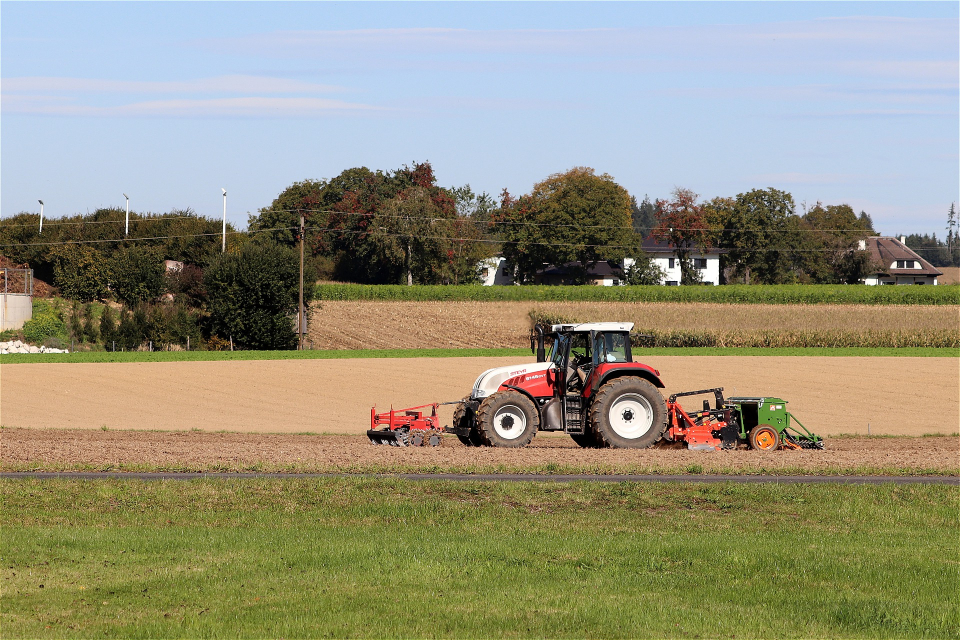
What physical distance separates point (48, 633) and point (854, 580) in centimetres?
744

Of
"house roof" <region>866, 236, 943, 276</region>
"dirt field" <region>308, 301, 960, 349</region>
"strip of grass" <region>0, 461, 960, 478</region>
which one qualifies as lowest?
"strip of grass" <region>0, 461, 960, 478</region>

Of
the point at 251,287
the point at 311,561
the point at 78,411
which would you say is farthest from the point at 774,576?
the point at 251,287

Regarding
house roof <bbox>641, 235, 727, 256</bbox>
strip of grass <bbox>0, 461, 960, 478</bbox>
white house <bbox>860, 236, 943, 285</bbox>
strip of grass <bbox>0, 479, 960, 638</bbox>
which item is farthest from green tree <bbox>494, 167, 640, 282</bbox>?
strip of grass <bbox>0, 479, 960, 638</bbox>

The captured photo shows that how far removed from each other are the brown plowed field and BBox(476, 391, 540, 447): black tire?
46 centimetres

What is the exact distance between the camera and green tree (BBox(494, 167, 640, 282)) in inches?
4087

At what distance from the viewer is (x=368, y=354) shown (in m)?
51.2

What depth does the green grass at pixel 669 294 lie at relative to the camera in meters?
79.3

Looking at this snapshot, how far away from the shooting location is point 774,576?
10.4 m

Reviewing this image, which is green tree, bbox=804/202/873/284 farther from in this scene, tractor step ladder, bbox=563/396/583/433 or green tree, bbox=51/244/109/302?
tractor step ladder, bbox=563/396/583/433

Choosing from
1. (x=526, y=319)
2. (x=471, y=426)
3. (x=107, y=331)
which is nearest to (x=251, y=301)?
(x=107, y=331)

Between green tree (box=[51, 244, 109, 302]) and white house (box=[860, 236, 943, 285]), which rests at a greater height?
white house (box=[860, 236, 943, 285])

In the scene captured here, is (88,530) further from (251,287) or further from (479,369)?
(251,287)

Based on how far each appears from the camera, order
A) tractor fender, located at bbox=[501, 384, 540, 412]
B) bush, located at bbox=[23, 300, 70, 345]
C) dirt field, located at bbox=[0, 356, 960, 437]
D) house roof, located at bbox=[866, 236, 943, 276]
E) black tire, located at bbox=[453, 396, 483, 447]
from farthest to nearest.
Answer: house roof, located at bbox=[866, 236, 943, 276], bush, located at bbox=[23, 300, 70, 345], dirt field, located at bbox=[0, 356, 960, 437], black tire, located at bbox=[453, 396, 483, 447], tractor fender, located at bbox=[501, 384, 540, 412]

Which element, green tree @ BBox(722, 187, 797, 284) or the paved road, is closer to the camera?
the paved road
